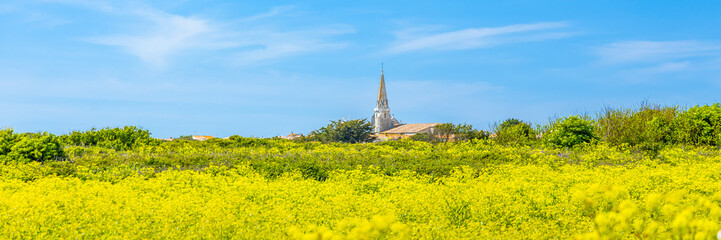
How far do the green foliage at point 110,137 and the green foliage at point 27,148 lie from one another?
3.20m

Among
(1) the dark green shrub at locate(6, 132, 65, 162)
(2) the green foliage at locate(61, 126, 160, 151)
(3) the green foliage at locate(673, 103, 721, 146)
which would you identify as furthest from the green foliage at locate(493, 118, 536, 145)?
(1) the dark green shrub at locate(6, 132, 65, 162)

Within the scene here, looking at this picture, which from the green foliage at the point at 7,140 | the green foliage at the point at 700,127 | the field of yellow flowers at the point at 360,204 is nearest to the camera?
the field of yellow flowers at the point at 360,204

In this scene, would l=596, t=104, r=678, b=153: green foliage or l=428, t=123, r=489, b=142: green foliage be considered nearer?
l=596, t=104, r=678, b=153: green foliage

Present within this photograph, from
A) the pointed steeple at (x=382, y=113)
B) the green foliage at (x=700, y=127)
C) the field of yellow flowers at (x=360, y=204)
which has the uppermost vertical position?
the pointed steeple at (x=382, y=113)

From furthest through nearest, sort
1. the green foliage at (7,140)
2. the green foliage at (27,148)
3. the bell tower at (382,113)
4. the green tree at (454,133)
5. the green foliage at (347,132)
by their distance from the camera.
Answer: the bell tower at (382,113)
the green foliage at (347,132)
the green tree at (454,133)
the green foliage at (7,140)
the green foliage at (27,148)

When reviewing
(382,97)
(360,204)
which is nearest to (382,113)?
(382,97)

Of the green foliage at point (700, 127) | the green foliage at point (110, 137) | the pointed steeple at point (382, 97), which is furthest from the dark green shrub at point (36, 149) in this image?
the pointed steeple at point (382, 97)

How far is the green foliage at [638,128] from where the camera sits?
15797mm

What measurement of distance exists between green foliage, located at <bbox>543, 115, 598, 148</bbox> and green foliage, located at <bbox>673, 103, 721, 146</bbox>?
258 centimetres

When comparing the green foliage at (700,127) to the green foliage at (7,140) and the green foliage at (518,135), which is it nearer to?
the green foliage at (518,135)

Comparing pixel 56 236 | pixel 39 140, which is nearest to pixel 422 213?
pixel 56 236

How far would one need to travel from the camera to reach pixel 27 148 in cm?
1241

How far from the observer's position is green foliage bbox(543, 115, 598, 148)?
1524cm

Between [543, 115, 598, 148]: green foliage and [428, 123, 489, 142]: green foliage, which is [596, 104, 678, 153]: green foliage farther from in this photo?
[428, 123, 489, 142]: green foliage
